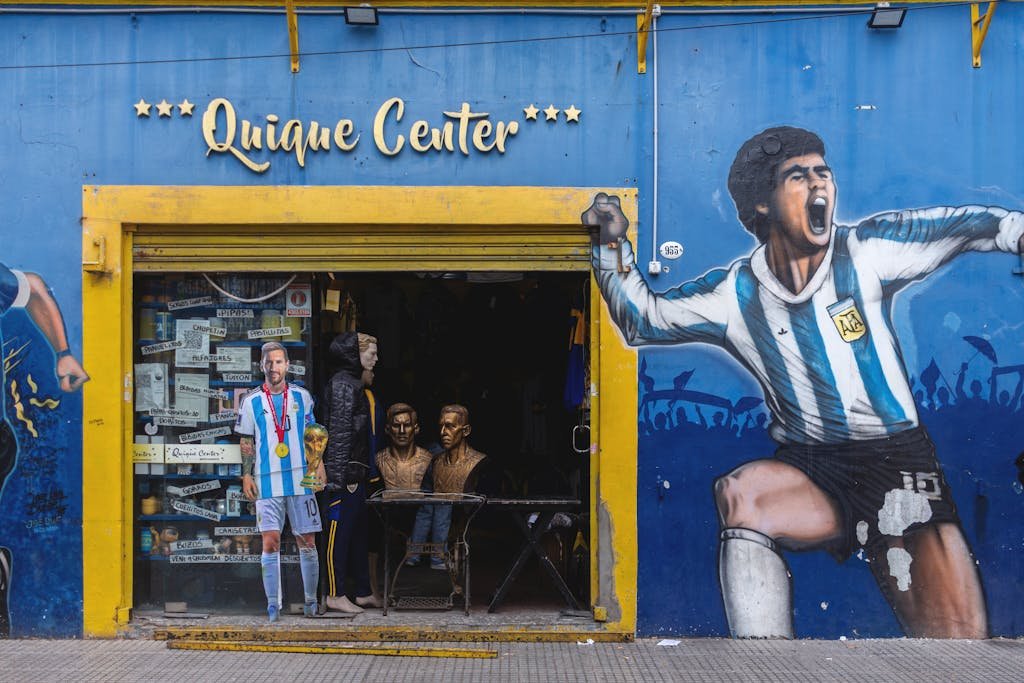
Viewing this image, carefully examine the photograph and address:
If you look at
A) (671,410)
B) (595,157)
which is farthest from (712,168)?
(671,410)

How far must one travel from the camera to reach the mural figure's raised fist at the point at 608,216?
6793 millimetres

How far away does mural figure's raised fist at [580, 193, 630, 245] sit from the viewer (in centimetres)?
679

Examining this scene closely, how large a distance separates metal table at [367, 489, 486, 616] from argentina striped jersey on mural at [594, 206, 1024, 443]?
1.83 meters

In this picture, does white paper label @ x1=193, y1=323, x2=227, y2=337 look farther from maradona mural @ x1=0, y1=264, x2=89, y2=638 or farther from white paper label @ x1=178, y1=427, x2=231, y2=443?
maradona mural @ x1=0, y1=264, x2=89, y2=638

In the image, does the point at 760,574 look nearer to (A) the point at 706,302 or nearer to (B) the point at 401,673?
(A) the point at 706,302

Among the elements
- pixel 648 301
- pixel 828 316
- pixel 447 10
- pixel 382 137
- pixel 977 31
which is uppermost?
pixel 447 10

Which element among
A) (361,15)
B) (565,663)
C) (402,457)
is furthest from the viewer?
(402,457)

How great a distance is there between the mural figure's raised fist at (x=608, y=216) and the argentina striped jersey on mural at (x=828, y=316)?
0.38 feet

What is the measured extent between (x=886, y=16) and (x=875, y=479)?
10.7 feet

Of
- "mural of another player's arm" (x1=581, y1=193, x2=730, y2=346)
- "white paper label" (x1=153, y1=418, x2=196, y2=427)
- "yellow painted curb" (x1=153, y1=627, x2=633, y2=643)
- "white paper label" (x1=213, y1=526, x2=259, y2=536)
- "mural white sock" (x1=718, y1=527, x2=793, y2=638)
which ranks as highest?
"mural of another player's arm" (x1=581, y1=193, x2=730, y2=346)

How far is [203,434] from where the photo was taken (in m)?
7.12

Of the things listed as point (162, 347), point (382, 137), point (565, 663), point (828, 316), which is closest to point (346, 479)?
point (162, 347)

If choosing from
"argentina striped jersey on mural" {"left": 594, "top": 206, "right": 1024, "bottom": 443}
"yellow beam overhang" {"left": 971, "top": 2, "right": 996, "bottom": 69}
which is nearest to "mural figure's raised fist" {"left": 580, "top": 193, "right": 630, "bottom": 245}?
"argentina striped jersey on mural" {"left": 594, "top": 206, "right": 1024, "bottom": 443}

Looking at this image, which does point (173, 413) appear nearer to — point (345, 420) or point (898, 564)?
point (345, 420)
